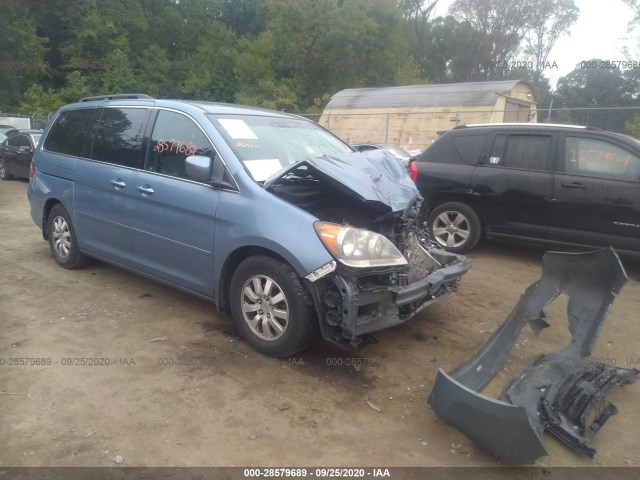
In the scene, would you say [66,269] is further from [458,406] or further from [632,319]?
[632,319]

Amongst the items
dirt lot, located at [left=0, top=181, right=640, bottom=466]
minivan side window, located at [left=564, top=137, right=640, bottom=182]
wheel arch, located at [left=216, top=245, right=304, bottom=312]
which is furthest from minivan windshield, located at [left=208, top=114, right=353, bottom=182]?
minivan side window, located at [left=564, top=137, right=640, bottom=182]

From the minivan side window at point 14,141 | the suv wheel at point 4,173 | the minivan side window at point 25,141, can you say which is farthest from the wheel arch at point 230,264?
the suv wheel at point 4,173

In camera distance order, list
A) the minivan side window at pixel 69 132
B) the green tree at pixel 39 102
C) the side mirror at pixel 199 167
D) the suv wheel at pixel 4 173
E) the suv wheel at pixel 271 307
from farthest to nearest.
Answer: the green tree at pixel 39 102 < the suv wheel at pixel 4 173 < the minivan side window at pixel 69 132 < the side mirror at pixel 199 167 < the suv wheel at pixel 271 307

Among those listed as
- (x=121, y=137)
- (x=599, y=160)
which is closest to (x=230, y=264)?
(x=121, y=137)

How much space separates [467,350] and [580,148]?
11.3 feet

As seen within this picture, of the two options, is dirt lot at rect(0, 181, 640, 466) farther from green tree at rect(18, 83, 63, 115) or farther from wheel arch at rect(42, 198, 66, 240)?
green tree at rect(18, 83, 63, 115)

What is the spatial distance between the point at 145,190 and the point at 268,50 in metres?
31.2

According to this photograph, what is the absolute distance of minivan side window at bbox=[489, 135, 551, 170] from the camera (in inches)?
239

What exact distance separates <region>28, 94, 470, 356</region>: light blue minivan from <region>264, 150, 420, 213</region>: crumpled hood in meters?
0.01

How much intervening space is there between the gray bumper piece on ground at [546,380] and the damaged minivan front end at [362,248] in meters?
0.63

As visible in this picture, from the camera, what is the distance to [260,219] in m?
3.46

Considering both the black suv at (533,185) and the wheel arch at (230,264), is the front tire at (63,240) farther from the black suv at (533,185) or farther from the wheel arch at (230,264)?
the black suv at (533,185)

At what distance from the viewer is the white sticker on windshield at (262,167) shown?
3.71 m

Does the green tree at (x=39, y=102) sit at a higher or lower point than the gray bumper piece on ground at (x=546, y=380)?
higher
